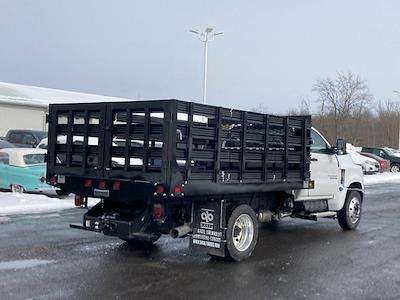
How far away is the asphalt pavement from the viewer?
6.46 metres

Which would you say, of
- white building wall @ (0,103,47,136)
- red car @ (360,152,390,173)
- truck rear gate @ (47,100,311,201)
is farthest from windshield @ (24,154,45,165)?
red car @ (360,152,390,173)

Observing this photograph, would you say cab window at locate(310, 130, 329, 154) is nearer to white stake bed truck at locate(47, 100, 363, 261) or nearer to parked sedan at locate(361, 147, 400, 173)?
white stake bed truck at locate(47, 100, 363, 261)

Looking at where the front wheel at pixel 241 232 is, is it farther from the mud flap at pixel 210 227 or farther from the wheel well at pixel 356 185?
the wheel well at pixel 356 185

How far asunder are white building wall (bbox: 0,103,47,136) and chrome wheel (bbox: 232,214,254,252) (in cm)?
3395

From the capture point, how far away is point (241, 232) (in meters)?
8.41

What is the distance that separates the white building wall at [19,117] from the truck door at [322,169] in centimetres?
3266

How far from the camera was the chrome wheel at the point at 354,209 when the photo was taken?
1153 cm

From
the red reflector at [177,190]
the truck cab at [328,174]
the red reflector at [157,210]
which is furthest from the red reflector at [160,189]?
the truck cab at [328,174]

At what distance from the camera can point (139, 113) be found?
7.43m

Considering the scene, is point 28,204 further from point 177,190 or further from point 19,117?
point 19,117

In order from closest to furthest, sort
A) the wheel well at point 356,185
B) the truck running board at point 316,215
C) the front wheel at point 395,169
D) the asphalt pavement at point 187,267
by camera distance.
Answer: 1. the asphalt pavement at point 187,267
2. the truck running board at point 316,215
3. the wheel well at point 356,185
4. the front wheel at point 395,169

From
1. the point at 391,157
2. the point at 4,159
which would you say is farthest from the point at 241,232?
the point at 391,157

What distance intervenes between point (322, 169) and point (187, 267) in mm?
3985

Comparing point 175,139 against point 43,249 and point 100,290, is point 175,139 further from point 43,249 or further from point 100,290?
point 43,249
